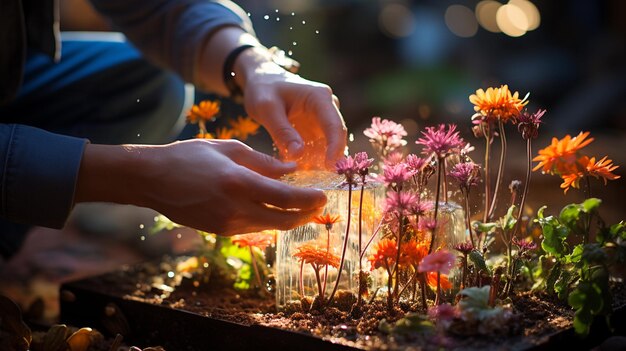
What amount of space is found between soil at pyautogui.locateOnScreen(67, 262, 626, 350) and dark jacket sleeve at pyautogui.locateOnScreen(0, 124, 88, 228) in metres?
0.35

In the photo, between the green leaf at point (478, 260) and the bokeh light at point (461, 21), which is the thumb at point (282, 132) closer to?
the green leaf at point (478, 260)

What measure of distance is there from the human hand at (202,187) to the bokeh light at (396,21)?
6320mm

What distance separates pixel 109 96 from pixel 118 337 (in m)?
1.19

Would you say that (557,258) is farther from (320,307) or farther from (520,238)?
(320,307)

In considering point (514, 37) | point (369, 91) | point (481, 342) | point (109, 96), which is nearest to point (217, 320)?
point (481, 342)

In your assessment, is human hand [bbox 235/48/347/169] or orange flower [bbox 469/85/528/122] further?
human hand [bbox 235/48/347/169]

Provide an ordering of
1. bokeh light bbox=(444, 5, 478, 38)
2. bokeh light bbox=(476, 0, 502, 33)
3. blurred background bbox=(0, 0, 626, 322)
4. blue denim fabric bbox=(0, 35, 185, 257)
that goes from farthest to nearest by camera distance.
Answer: bokeh light bbox=(444, 5, 478, 38) → bokeh light bbox=(476, 0, 502, 33) → blurred background bbox=(0, 0, 626, 322) → blue denim fabric bbox=(0, 35, 185, 257)

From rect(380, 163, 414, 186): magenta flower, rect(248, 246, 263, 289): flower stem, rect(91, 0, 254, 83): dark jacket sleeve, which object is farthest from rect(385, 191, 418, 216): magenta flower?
rect(91, 0, 254, 83): dark jacket sleeve

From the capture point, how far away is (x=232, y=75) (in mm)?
1752

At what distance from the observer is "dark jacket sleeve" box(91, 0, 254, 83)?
1.88 m

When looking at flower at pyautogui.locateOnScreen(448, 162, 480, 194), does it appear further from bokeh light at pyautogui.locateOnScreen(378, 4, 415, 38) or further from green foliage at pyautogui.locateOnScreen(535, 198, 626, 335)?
bokeh light at pyautogui.locateOnScreen(378, 4, 415, 38)

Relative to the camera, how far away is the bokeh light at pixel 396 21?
24.0 ft

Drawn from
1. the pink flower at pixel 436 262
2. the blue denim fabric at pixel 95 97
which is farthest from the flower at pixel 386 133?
the blue denim fabric at pixel 95 97

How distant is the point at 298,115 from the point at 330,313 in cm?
44
